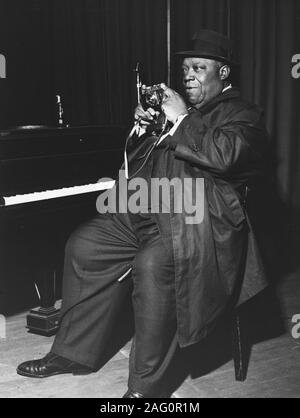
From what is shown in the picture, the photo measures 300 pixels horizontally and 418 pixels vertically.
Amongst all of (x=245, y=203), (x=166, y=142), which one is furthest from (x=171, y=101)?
(x=245, y=203)

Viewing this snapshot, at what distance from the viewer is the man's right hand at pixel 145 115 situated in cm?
257

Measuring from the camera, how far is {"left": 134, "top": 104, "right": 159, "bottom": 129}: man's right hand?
257 cm

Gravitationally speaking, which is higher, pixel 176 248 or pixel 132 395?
pixel 176 248

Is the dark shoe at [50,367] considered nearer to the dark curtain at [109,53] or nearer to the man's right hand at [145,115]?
the man's right hand at [145,115]

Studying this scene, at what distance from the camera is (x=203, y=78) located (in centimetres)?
258

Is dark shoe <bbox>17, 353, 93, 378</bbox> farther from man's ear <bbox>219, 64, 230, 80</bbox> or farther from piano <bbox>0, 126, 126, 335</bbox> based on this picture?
man's ear <bbox>219, 64, 230, 80</bbox>

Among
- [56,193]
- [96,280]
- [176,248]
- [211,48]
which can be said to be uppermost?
[211,48]

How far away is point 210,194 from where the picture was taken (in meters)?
2.32

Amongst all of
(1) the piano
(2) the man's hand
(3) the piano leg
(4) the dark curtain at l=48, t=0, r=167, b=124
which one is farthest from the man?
(4) the dark curtain at l=48, t=0, r=167, b=124

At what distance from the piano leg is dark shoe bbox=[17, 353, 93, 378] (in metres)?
0.44

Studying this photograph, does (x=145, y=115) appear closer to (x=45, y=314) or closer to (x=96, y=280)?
(x=96, y=280)

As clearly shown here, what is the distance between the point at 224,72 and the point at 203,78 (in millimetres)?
105

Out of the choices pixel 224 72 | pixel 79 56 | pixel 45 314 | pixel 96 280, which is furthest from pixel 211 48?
pixel 79 56
